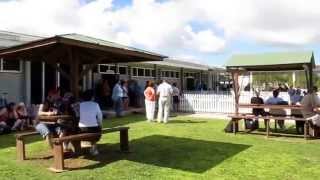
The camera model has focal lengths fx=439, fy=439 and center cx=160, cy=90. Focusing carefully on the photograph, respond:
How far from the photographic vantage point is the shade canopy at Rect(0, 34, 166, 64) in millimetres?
8534

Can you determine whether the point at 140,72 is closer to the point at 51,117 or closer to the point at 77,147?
the point at 77,147

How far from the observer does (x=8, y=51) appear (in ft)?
A: 30.5

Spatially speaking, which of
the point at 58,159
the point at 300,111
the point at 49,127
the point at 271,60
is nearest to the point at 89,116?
the point at 49,127

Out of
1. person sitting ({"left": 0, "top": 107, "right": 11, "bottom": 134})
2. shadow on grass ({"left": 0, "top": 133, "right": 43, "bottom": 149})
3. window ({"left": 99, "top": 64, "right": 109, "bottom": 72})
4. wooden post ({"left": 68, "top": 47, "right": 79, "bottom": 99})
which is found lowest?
shadow on grass ({"left": 0, "top": 133, "right": 43, "bottom": 149})

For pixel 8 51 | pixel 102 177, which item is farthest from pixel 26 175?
pixel 8 51

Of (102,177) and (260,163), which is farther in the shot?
(260,163)

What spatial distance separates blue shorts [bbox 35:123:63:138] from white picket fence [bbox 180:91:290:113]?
1439 centimetres

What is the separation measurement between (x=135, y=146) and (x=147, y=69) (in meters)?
19.5

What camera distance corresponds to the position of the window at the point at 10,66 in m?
17.5

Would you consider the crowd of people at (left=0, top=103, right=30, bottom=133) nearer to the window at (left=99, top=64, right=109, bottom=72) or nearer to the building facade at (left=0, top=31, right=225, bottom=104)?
the building facade at (left=0, top=31, right=225, bottom=104)

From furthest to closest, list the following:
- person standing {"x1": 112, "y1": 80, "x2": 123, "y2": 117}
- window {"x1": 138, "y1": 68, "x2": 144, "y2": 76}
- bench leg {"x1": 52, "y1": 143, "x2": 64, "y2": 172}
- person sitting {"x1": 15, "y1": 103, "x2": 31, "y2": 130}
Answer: window {"x1": 138, "y1": 68, "x2": 144, "y2": 76} < person standing {"x1": 112, "y1": 80, "x2": 123, "y2": 117} < person sitting {"x1": 15, "y1": 103, "x2": 31, "y2": 130} < bench leg {"x1": 52, "y1": 143, "x2": 64, "y2": 172}

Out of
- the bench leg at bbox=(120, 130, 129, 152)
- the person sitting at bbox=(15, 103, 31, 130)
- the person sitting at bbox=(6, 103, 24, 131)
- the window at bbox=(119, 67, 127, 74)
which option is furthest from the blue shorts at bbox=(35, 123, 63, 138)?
the window at bbox=(119, 67, 127, 74)

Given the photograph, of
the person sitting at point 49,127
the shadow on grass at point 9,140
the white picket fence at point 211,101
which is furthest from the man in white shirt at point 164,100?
the person sitting at point 49,127

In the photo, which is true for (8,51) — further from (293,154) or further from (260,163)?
(293,154)
